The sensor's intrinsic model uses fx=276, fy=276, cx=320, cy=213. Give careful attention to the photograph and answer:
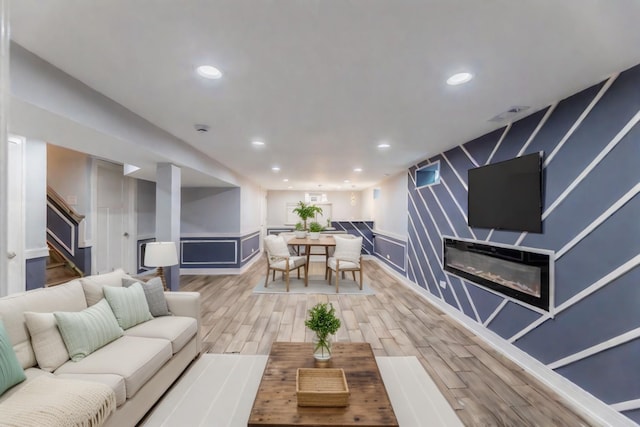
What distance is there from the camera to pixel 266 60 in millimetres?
1716

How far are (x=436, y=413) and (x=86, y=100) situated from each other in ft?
11.4

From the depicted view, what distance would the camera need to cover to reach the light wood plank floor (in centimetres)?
204

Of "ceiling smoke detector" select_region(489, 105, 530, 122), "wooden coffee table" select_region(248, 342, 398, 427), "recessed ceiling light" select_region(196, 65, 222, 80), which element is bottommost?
"wooden coffee table" select_region(248, 342, 398, 427)

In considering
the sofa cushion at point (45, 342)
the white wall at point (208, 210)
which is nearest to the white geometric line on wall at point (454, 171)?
the sofa cushion at point (45, 342)

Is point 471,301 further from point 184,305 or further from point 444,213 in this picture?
point 184,305

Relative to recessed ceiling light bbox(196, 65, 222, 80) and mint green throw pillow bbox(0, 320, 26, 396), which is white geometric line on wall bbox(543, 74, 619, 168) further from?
mint green throw pillow bbox(0, 320, 26, 396)

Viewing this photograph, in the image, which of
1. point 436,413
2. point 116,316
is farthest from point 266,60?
point 436,413

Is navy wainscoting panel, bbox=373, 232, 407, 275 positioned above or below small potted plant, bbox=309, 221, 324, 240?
below

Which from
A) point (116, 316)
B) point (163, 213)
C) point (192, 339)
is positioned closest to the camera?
point (116, 316)

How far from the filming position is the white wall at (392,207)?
19.4 ft

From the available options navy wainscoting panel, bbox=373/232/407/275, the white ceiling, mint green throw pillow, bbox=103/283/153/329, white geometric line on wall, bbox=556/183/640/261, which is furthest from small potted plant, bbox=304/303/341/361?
Result: navy wainscoting panel, bbox=373/232/407/275

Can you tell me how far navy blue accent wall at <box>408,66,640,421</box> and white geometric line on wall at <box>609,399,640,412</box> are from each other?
17 mm

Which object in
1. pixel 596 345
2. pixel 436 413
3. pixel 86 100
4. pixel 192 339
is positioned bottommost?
pixel 436 413

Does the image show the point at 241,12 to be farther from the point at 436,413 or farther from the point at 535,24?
the point at 436,413
